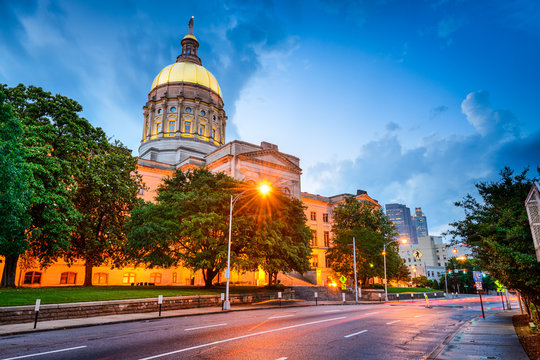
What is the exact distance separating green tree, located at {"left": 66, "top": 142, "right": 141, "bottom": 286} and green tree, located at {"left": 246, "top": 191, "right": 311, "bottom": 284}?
537 inches

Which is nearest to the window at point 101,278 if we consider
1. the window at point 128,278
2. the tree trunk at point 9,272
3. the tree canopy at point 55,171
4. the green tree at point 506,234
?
the window at point 128,278

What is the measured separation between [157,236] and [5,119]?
46.1 feet

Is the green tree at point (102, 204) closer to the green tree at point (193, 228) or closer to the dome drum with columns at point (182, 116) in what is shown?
the green tree at point (193, 228)

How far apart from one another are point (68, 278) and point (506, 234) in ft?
160

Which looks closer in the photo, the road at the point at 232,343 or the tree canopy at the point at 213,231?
the road at the point at 232,343

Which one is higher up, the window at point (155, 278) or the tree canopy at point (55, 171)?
the tree canopy at point (55, 171)

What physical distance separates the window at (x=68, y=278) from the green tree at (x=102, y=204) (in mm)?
12365

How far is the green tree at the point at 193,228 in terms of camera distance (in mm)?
29109

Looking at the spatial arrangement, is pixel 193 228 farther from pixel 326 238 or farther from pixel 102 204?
pixel 326 238

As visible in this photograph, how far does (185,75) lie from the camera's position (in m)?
76.6

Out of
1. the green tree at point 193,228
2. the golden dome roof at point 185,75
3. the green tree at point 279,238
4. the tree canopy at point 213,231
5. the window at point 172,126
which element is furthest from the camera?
the golden dome roof at point 185,75

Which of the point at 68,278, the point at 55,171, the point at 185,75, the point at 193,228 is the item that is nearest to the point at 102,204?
the point at 55,171

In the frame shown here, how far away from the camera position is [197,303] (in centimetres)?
2509

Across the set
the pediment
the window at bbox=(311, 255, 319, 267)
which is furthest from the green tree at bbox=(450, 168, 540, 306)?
the window at bbox=(311, 255, 319, 267)
